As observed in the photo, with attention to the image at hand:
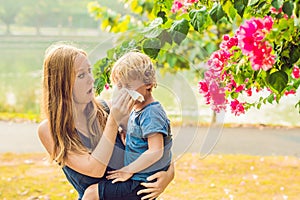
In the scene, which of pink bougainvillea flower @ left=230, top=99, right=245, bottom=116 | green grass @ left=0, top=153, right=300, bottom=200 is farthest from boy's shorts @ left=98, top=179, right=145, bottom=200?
green grass @ left=0, top=153, right=300, bottom=200

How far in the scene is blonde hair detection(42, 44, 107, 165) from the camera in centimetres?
148

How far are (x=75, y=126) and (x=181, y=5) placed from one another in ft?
1.44

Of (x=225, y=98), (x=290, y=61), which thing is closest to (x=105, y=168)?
(x=225, y=98)

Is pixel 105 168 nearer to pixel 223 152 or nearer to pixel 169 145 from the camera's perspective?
pixel 169 145

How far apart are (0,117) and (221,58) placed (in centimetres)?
361

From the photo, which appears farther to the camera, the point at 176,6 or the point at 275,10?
the point at 176,6

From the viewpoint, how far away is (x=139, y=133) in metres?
1.42

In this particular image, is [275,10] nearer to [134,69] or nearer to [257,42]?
[257,42]

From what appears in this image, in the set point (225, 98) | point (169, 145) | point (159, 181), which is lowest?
point (159, 181)

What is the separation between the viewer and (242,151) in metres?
3.92

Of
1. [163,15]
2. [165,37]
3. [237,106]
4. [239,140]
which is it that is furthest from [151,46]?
[239,140]

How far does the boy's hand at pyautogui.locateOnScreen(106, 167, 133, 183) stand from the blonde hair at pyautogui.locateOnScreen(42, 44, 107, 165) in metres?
0.09

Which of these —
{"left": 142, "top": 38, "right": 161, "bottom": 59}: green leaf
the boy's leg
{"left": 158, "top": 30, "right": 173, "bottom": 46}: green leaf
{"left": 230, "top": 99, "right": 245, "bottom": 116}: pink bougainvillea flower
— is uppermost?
{"left": 158, "top": 30, "right": 173, "bottom": 46}: green leaf

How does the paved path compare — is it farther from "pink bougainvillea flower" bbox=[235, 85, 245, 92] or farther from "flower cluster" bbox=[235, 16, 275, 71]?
"flower cluster" bbox=[235, 16, 275, 71]
